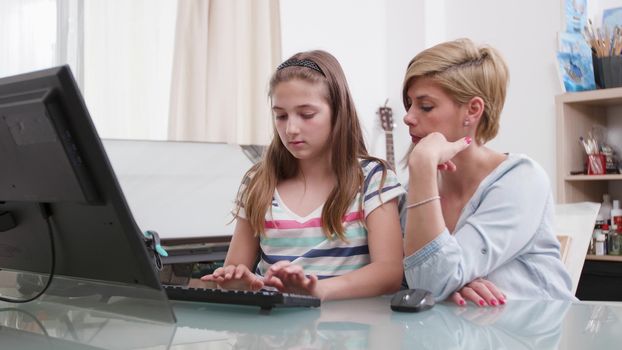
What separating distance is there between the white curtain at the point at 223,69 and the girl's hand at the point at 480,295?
2157 millimetres

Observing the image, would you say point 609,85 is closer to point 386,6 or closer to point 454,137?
point 386,6

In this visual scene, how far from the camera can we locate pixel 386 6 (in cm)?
406

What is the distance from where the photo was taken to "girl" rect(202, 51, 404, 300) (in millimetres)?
1222

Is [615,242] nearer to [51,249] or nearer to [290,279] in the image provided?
[290,279]

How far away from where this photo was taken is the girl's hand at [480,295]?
0.92 m

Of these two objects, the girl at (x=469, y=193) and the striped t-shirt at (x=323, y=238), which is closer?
the girl at (x=469, y=193)

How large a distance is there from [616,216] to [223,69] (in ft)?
5.98

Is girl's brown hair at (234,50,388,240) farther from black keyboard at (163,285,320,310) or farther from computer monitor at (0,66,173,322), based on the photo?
computer monitor at (0,66,173,322)

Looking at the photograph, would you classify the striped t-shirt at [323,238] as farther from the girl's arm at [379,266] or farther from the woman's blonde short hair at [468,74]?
the woman's blonde short hair at [468,74]

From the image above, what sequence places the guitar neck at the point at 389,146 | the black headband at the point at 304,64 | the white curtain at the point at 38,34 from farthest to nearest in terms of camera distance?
the guitar neck at the point at 389,146 < the white curtain at the point at 38,34 < the black headband at the point at 304,64

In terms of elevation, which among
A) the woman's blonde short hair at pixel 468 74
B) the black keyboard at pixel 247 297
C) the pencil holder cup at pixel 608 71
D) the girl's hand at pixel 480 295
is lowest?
the girl's hand at pixel 480 295

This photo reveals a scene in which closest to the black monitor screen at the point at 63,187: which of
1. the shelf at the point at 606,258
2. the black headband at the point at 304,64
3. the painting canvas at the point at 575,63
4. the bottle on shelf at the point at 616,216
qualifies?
the black headband at the point at 304,64

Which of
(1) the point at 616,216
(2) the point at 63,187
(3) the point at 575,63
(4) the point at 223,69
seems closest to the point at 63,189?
(2) the point at 63,187

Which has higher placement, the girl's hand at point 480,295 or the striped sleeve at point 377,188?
the striped sleeve at point 377,188
